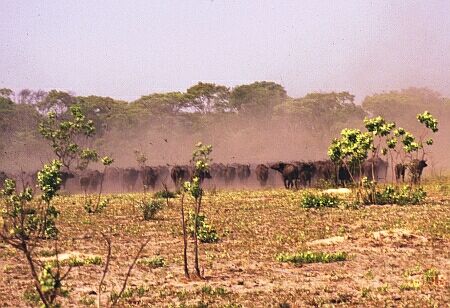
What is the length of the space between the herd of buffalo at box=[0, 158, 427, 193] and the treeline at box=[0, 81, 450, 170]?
1461 inches

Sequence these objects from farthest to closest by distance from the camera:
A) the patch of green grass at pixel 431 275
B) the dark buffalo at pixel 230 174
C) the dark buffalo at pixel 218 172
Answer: the dark buffalo at pixel 218 172
the dark buffalo at pixel 230 174
the patch of green grass at pixel 431 275

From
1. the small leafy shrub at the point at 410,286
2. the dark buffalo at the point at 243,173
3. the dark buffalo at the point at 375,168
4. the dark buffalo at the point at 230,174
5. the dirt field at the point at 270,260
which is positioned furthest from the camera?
the dark buffalo at the point at 243,173

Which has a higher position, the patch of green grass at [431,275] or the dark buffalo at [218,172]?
the dark buffalo at [218,172]

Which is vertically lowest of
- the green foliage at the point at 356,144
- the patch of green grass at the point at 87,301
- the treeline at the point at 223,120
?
the patch of green grass at the point at 87,301

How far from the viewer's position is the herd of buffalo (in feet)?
147

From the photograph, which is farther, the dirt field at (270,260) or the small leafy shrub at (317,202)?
the small leafy shrub at (317,202)

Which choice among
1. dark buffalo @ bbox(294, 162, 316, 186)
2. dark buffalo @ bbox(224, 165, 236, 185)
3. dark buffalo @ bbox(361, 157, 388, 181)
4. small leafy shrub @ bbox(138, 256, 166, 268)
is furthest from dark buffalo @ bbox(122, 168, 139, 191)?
small leafy shrub @ bbox(138, 256, 166, 268)

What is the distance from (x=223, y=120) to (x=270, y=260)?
90.4 m

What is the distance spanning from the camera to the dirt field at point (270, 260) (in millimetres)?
13039

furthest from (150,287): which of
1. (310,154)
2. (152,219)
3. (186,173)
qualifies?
(310,154)

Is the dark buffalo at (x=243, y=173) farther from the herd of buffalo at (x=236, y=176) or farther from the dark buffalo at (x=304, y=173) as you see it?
the dark buffalo at (x=304, y=173)

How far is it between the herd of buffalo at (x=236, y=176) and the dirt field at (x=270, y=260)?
15.5 m

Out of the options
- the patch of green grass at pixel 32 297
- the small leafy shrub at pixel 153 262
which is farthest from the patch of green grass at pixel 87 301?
the small leafy shrub at pixel 153 262

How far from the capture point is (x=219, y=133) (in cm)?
10662
